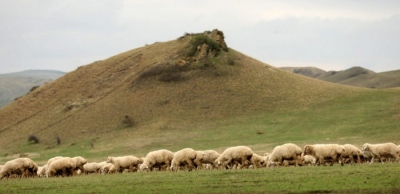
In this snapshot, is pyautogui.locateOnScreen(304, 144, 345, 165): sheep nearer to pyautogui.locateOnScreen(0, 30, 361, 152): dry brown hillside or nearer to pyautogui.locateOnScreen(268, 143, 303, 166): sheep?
pyautogui.locateOnScreen(268, 143, 303, 166): sheep

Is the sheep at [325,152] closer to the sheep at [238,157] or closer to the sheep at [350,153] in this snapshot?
the sheep at [350,153]

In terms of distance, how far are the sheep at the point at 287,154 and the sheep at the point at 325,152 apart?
687 mm

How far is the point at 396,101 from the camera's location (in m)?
73.4

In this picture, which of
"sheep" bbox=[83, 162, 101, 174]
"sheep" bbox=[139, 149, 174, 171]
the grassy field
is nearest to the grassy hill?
"sheep" bbox=[83, 162, 101, 174]

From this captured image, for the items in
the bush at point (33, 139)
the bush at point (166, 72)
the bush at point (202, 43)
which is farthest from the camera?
the bush at point (202, 43)

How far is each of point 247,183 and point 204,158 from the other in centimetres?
1243

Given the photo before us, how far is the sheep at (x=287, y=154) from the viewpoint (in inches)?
1389

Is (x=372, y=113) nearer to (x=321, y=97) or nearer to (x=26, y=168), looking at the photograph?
(x=321, y=97)

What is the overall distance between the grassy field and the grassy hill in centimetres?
2614

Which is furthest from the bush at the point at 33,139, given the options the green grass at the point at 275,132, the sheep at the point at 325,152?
the sheep at the point at 325,152

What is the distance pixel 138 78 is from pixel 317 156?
57580mm

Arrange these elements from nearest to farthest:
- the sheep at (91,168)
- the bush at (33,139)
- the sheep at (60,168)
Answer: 1. the sheep at (60,168)
2. the sheep at (91,168)
3. the bush at (33,139)

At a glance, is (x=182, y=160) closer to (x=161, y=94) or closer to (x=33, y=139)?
(x=33, y=139)

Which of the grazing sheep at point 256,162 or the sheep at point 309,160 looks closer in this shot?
the sheep at point 309,160
